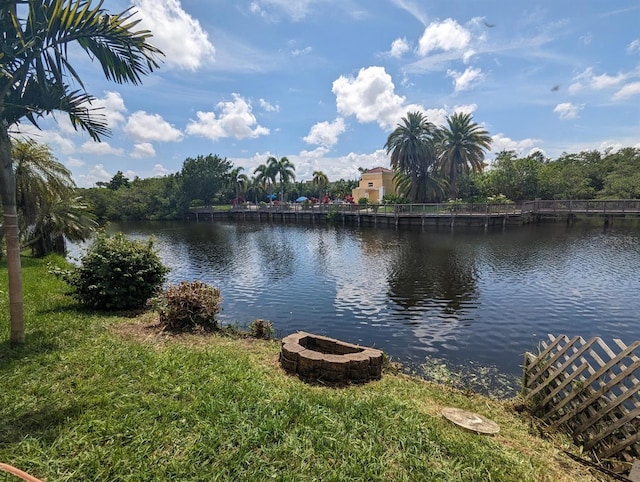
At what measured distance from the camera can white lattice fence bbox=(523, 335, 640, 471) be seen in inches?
150

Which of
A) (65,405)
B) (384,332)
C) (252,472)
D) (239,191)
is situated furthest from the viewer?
(239,191)

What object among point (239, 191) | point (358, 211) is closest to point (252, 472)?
point (358, 211)

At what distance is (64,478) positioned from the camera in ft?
9.28

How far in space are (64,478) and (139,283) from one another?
6.45 metres

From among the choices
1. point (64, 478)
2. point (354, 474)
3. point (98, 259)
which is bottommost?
point (354, 474)

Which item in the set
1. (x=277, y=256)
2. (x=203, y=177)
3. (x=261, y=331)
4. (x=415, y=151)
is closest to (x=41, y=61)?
(x=261, y=331)

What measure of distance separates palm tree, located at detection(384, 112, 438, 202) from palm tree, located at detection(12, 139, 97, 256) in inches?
1371

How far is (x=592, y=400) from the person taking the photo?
4160 millimetres

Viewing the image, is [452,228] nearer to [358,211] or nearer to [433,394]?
[358,211]

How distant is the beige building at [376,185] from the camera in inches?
2207

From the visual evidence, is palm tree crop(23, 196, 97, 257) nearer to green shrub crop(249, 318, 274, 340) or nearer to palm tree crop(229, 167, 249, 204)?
green shrub crop(249, 318, 274, 340)

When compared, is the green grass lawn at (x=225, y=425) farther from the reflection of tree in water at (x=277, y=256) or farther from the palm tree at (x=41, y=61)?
the reflection of tree in water at (x=277, y=256)

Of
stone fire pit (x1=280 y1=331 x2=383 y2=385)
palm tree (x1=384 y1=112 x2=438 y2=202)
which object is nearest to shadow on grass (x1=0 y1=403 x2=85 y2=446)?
stone fire pit (x1=280 y1=331 x2=383 y2=385)

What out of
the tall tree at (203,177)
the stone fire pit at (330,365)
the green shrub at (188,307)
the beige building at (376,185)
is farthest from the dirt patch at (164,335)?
the tall tree at (203,177)
